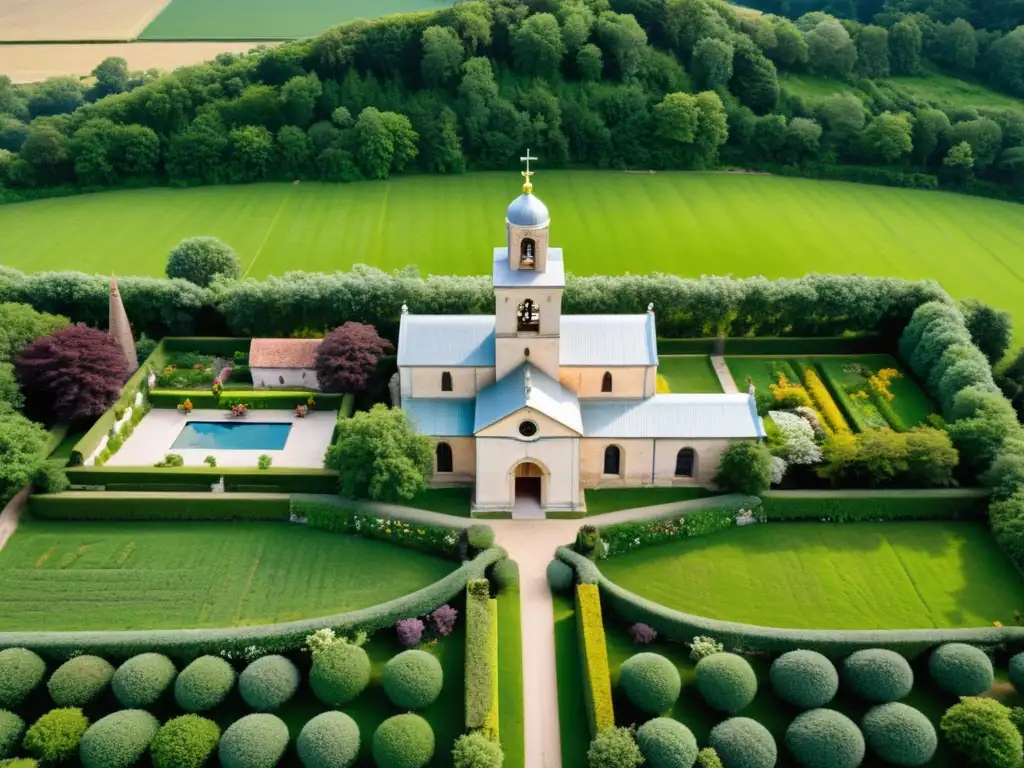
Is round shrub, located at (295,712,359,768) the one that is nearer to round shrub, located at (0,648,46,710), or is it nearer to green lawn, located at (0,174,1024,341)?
round shrub, located at (0,648,46,710)

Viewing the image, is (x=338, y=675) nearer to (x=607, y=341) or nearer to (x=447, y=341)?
(x=447, y=341)

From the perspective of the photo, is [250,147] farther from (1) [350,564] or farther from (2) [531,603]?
(2) [531,603]

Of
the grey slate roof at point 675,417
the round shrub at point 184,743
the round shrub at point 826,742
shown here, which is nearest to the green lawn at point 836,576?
the grey slate roof at point 675,417

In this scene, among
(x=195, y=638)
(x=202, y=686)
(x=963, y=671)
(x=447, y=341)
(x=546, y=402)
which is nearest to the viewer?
(x=202, y=686)

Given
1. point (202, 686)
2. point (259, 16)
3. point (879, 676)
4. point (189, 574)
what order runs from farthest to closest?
point (259, 16) < point (189, 574) < point (879, 676) < point (202, 686)

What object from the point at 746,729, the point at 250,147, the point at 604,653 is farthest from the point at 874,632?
the point at 250,147

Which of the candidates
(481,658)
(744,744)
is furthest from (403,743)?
(744,744)

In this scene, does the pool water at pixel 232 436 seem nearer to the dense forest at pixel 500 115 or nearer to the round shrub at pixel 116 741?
the round shrub at pixel 116 741
